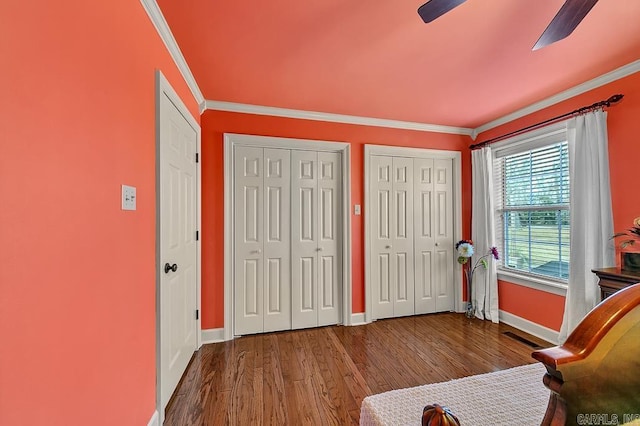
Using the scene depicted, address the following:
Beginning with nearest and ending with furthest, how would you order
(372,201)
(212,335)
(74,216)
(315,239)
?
(74,216)
(212,335)
(315,239)
(372,201)

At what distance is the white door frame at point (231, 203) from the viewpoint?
266cm

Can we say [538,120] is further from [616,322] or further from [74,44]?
[74,44]

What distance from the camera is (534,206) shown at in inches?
111

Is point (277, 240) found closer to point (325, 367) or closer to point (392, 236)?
point (325, 367)

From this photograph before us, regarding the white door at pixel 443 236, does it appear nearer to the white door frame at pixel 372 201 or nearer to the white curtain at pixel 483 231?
the white door frame at pixel 372 201

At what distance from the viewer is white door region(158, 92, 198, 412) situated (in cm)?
162

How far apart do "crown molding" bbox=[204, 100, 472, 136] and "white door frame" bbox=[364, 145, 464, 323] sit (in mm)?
278

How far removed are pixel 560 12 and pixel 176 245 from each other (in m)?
2.58

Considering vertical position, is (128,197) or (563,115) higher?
(563,115)

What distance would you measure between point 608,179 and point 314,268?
2746 mm

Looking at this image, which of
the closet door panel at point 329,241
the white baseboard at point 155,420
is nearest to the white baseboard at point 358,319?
the closet door panel at point 329,241

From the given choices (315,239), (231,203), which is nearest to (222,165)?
(231,203)

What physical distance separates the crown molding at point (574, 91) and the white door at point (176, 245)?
3450 millimetres

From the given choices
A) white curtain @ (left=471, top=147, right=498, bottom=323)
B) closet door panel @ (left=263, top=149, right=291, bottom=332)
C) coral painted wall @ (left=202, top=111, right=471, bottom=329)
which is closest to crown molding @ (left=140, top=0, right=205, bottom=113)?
coral painted wall @ (left=202, top=111, right=471, bottom=329)
